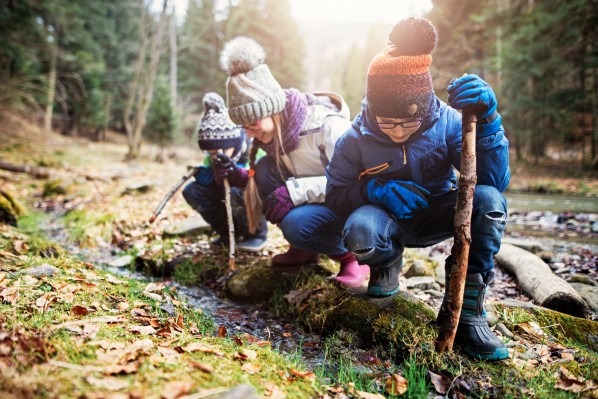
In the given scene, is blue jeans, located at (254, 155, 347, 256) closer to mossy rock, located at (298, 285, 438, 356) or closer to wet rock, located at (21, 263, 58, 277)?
mossy rock, located at (298, 285, 438, 356)

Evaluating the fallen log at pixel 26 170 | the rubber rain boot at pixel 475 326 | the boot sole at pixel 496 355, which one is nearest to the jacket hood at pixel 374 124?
the rubber rain boot at pixel 475 326

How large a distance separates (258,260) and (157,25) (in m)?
13.9

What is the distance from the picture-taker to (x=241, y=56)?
9.78ft

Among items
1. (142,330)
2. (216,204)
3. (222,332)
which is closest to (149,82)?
(216,204)

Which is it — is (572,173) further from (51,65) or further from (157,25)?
(51,65)

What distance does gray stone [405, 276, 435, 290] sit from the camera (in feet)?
10.0

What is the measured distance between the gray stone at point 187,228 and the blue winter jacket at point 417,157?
2.78 metres

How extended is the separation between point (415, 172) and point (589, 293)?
6.33 ft

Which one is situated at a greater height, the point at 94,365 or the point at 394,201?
the point at 394,201

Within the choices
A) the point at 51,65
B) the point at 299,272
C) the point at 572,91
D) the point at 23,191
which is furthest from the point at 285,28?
the point at 299,272

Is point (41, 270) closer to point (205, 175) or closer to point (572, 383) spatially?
point (205, 175)

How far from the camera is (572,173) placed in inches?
468

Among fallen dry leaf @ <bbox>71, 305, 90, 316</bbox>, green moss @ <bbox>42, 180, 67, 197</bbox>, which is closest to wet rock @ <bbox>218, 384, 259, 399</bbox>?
fallen dry leaf @ <bbox>71, 305, 90, 316</bbox>

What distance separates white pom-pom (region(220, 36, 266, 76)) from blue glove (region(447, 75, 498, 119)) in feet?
5.80
